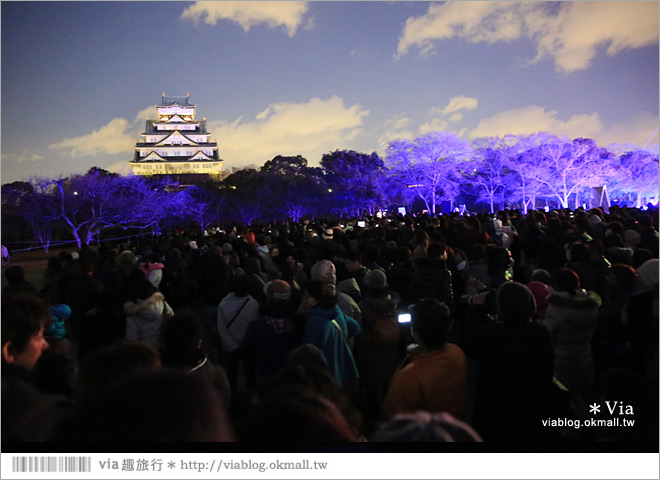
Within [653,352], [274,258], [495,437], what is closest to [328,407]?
[495,437]

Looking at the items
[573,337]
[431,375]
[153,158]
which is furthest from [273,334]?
[153,158]

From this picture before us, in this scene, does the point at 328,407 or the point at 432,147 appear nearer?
the point at 328,407

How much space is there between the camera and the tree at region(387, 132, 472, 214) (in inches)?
1404

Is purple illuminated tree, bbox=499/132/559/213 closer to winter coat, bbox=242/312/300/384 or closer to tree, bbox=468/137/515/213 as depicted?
tree, bbox=468/137/515/213

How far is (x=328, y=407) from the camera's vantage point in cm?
150

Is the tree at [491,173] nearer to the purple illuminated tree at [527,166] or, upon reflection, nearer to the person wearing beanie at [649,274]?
the purple illuminated tree at [527,166]

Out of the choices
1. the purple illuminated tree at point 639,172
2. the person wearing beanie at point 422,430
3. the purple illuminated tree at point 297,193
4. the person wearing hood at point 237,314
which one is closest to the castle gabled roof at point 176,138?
the purple illuminated tree at point 297,193

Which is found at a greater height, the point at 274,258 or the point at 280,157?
the point at 280,157

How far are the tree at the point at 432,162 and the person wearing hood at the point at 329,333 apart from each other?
33186 mm

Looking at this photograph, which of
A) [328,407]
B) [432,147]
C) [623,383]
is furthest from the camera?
[432,147]

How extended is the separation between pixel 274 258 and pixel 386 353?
14.0ft

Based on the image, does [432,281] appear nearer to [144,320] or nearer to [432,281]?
[432,281]

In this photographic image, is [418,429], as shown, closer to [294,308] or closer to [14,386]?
[14,386]

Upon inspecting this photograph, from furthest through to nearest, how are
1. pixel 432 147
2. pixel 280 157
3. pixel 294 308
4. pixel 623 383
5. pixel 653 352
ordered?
pixel 280 157, pixel 432 147, pixel 294 308, pixel 653 352, pixel 623 383
